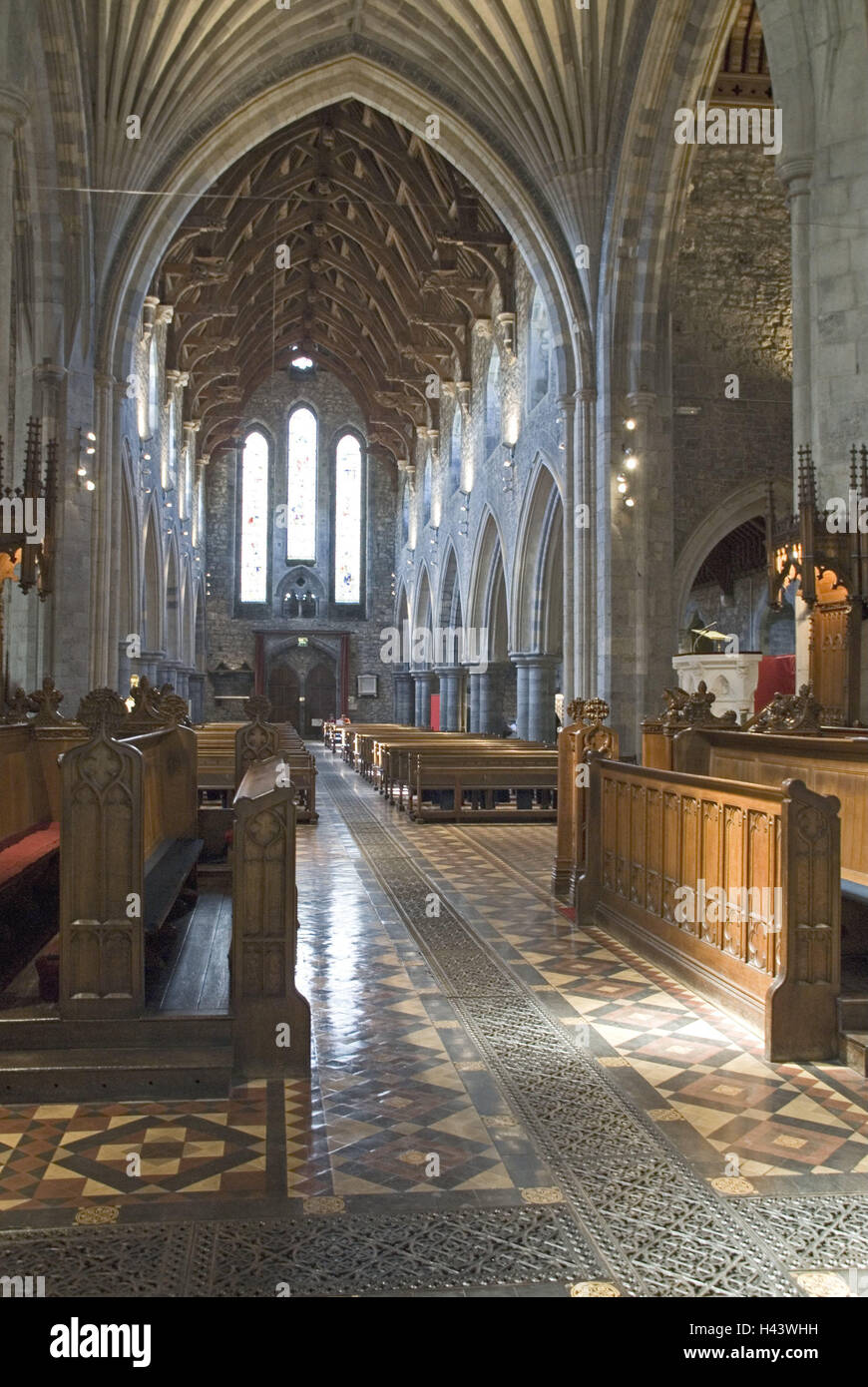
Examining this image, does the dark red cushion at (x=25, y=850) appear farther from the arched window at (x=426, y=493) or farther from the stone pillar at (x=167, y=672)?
the arched window at (x=426, y=493)

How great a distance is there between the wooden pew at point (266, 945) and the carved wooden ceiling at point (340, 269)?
1486cm

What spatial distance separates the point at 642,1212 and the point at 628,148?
1407 cm

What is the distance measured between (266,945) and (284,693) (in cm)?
3138

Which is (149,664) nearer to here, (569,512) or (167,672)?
(167,672)

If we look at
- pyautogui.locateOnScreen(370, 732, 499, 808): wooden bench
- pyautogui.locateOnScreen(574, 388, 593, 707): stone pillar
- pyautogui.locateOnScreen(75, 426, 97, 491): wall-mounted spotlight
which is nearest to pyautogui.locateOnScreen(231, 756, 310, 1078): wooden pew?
pyautogui.locateOnScreen(370, 732, 499, 808): wooden bench

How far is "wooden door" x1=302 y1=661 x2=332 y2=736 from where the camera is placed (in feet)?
115

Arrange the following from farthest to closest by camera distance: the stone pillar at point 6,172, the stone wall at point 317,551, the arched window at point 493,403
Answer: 1. the stone wall at point 317,551
2. the arched window at point 493,403
3. the stone pillar at point 6,172

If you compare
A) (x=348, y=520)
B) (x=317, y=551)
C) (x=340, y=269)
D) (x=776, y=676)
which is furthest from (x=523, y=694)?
(x=348, y=520)

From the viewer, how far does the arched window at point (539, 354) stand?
18672 millimetres

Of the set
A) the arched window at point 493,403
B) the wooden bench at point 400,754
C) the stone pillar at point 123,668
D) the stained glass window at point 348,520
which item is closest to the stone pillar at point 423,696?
the stained glass window at point 348,520

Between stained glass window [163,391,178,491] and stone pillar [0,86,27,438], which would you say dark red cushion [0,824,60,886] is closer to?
stone pillar [0,86,27,438]

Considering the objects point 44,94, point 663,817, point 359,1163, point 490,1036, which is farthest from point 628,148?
point 359,1163

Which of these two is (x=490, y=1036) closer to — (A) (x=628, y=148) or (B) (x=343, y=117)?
(A) (x=628, y=148)

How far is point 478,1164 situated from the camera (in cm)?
303
